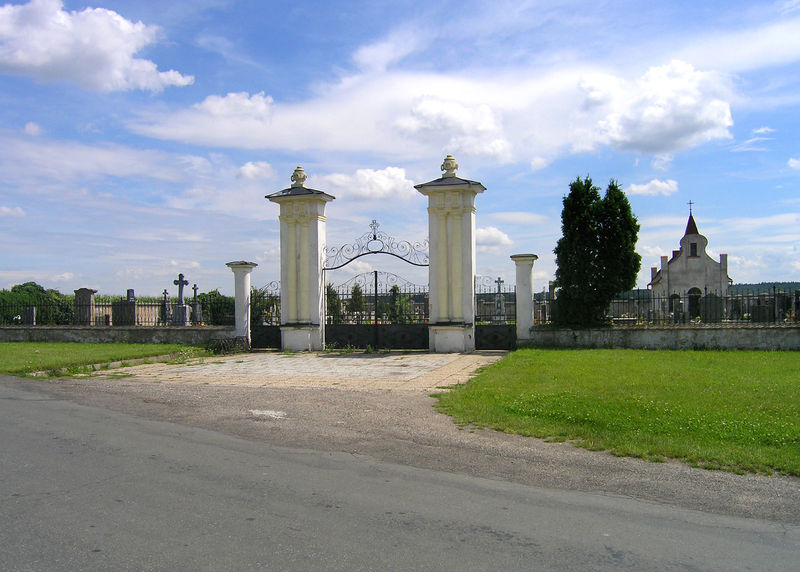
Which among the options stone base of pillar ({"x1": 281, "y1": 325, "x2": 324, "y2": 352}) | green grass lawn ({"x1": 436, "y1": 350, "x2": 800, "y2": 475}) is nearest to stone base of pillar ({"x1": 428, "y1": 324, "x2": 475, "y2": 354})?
stone base of pillar ({"x1": 281, "y1": 325, "x2": 324, "y2": 352})

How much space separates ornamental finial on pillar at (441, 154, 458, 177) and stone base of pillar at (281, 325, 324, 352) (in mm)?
6063

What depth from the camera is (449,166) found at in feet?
62.8

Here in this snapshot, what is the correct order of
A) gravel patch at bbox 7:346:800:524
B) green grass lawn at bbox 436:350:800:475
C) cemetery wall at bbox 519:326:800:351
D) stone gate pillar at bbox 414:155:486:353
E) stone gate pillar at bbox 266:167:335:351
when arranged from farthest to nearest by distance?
1. stone gate pillar at bbox 266:167:335:351
2. stone gate pillar at bbox 414:155:486:353
3. cemetery wall at bbox 519:326:800:351
4. green grass lawn at bbox 436:350:800:475
5. gravel patch at bbox 7:346:800:524

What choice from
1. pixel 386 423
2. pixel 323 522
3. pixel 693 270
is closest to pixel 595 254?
pixel 386 423

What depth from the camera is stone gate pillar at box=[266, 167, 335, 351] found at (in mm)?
19797

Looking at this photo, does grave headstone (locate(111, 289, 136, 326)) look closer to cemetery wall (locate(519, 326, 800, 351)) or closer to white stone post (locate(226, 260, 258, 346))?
white stone post (locate(226, 260, 258, 346))

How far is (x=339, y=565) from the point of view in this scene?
3889 mm

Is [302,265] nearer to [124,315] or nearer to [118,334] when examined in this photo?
[118,334]

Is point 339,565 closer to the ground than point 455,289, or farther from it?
closer to the ground

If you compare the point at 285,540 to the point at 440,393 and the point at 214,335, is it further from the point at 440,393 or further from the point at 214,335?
the point at 214,335

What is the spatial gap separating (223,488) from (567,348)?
47.2ft

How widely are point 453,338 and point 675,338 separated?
6.11 metres

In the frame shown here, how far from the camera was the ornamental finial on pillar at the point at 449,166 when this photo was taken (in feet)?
62.6

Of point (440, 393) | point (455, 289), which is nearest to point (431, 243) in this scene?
point (455, 289)
